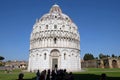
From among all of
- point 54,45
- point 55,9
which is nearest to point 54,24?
point 54,45

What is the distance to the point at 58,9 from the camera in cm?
6444

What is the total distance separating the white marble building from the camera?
50.3 m

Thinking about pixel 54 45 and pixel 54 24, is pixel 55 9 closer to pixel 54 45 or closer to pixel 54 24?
pixel 54 24

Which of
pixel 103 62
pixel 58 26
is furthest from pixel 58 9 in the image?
pixel 103 62

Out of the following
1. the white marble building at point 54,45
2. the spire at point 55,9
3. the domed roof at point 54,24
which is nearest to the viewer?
the white marble building at point 54,45

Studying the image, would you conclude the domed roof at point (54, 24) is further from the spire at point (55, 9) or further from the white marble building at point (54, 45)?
the spire at point (55, 9)

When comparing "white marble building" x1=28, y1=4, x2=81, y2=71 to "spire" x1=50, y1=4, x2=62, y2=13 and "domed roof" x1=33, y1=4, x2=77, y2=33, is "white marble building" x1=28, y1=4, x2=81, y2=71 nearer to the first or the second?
"domed roof" x1=33, y1=4, x2=77, y2=33

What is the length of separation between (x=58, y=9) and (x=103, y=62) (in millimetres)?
32994

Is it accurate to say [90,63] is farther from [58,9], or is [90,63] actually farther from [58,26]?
[58,26]

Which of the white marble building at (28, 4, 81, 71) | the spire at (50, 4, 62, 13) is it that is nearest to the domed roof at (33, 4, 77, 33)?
the white marble building at (28, 4, 81, 71)

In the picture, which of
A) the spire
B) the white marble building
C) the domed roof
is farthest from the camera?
the spire

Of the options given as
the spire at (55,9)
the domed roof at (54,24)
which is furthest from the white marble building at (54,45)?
the spire at (55,9)

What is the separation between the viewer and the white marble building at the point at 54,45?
165 ft

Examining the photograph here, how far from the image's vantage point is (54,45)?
166ft
